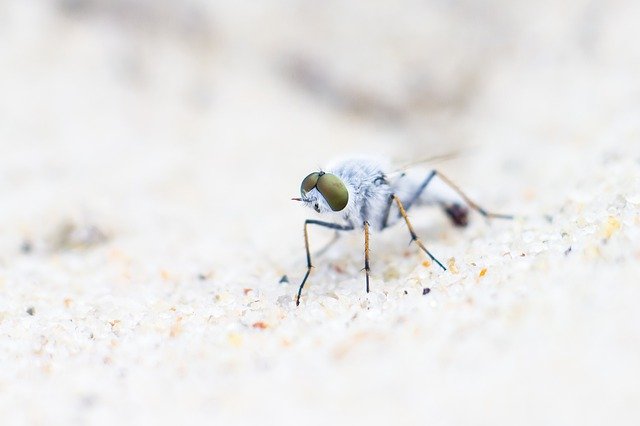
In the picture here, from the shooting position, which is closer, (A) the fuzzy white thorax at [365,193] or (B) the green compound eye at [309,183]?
(B) the green compound eye at [309,183]

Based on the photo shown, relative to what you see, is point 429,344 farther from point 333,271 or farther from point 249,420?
point 333,271

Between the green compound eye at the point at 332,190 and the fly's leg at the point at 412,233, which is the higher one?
the green compound eye at the point at 332,190

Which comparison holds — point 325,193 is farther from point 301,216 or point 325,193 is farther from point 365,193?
point 301,216

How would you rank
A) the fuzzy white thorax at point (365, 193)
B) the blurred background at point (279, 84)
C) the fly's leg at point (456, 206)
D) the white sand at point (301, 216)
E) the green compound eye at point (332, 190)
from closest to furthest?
the white sand at point (301, 216) < the green compound eye at point (332, 190) < the fuzzy white thorax at point (365, 193) < the fly's leg at point (456, 206) < the blurred background at point (279, 84)

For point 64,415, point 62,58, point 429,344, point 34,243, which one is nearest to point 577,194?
point 429,344

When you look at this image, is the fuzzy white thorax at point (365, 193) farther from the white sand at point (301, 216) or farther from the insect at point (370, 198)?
the white sand at point (301, 216)

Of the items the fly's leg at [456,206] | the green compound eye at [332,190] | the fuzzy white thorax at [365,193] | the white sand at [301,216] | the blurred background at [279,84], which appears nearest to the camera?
the white sand at [301,216]

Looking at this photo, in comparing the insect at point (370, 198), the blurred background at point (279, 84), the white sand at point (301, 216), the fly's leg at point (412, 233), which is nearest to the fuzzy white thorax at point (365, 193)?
the insect at point (370, 198)
